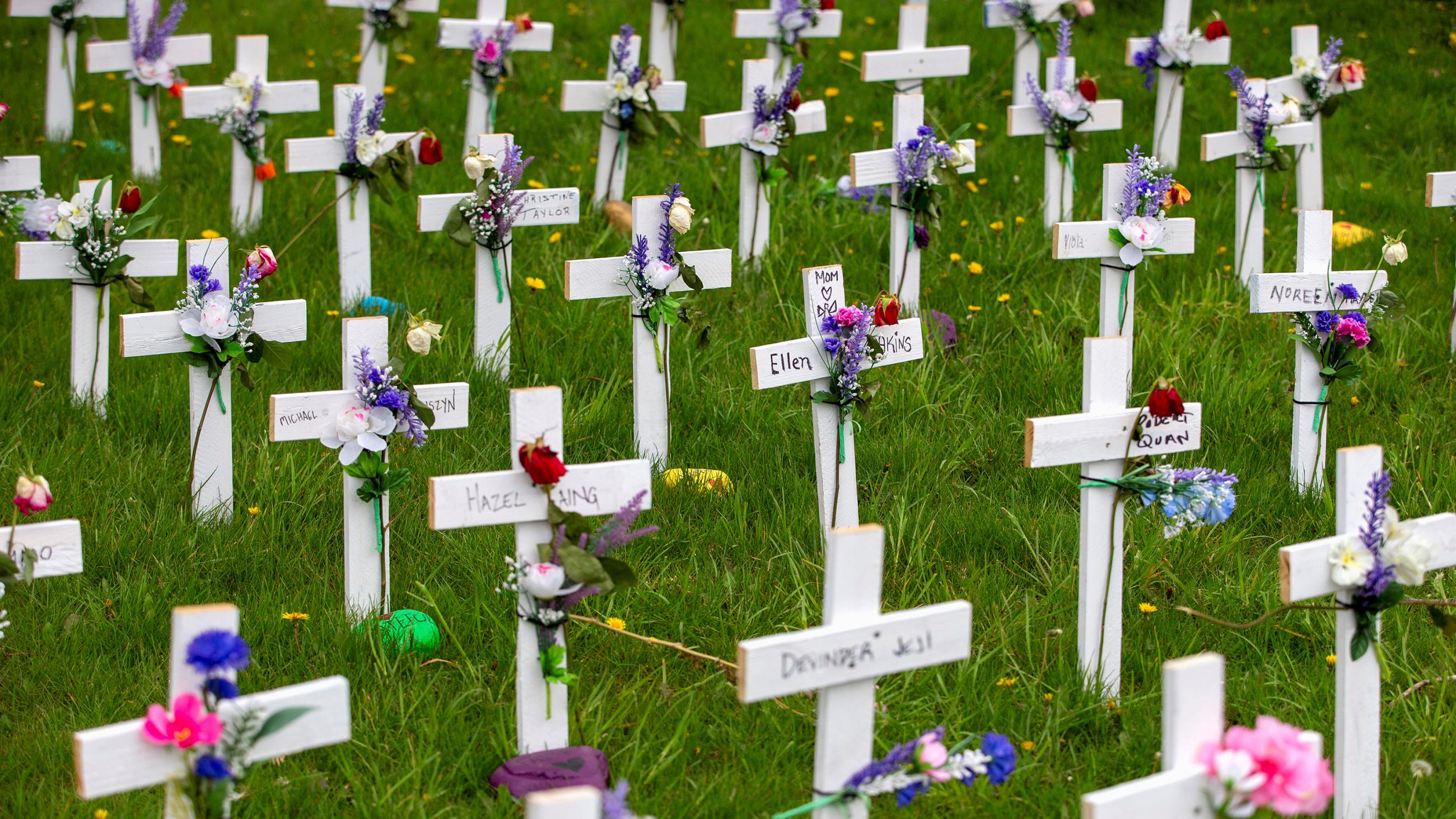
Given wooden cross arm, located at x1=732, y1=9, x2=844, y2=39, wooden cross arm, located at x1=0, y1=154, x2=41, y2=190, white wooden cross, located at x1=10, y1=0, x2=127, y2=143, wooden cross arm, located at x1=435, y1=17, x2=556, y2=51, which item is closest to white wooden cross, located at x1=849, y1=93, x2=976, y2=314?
wooden cross arm, located at x1=732, y1=9, x2=844, y2=39

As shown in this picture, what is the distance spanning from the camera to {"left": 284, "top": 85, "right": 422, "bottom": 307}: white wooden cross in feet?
15.3

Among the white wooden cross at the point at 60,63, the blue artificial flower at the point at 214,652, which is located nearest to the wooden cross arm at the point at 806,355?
the blue artificial flower at the point at 214,652

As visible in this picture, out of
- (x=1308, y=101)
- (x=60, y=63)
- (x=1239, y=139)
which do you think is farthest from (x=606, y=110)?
(x=1308, y=101)

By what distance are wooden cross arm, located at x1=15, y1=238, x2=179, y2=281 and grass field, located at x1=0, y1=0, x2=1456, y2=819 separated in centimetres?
Answer: 38

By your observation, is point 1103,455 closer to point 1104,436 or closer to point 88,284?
point 1104,436

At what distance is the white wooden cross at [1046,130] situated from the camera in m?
5.29

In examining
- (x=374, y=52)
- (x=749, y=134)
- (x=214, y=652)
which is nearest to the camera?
(x=214, y=652)

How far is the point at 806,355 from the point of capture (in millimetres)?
3213

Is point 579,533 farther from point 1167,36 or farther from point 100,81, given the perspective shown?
point 100,81

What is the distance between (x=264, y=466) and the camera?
356 centimetres

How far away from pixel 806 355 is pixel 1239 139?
2.85 metres

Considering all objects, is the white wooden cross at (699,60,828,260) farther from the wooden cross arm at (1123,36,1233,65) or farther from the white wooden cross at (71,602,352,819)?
the white wooden cross at (71,602,352,819)

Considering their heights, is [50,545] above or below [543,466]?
below

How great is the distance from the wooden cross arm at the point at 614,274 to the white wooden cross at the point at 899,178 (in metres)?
0.90
